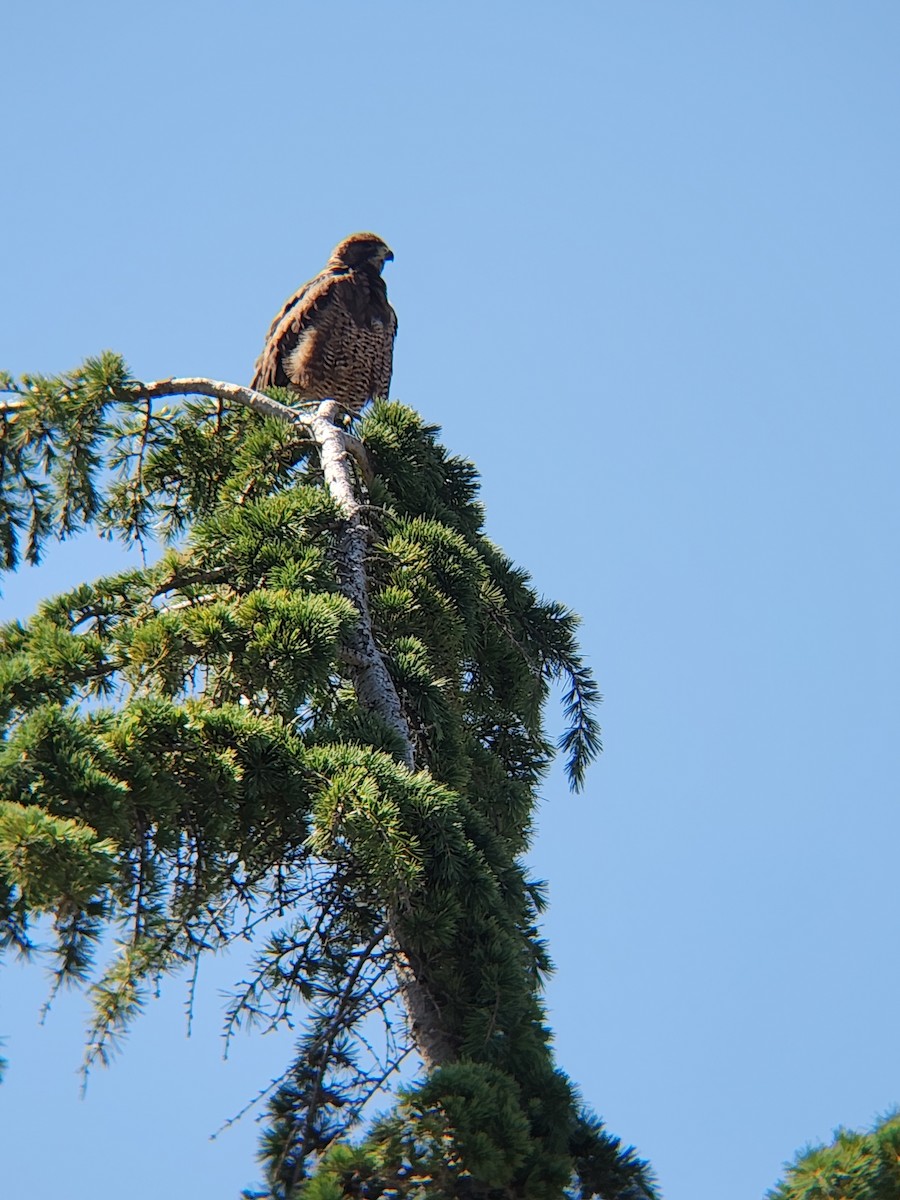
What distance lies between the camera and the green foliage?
2936mm

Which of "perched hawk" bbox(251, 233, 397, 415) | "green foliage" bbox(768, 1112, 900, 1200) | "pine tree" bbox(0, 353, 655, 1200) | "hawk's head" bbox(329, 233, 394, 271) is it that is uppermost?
"hawk's head" bbox(329, 233, 394, 271)

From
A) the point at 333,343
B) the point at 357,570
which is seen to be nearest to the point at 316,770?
the point at 357,570

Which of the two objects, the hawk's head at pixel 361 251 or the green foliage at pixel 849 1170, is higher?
the hawk's head at pixel 361 251

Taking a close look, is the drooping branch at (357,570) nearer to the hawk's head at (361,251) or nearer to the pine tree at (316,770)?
the pine tree at (316,770)

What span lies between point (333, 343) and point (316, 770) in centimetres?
536

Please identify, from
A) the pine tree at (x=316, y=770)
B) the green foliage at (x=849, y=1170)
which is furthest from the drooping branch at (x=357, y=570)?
the green foliage at (x=849, y=1170)

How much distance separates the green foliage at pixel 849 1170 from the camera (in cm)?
294

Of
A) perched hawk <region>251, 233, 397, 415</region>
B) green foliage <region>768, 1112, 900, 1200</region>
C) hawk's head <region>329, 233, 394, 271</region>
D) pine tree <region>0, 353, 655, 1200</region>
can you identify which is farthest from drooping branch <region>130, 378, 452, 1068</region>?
hawk's head <region>329, 233, 394, 271</region>

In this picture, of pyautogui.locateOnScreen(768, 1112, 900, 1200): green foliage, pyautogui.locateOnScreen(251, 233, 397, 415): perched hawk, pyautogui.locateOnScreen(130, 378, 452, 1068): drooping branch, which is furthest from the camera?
pyautogui.locateOnScreen(251, 233, 397, 415): perched hawk

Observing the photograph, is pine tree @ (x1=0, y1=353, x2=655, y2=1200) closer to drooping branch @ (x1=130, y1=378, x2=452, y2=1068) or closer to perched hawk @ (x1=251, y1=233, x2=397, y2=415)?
drooping branch @ (x1=130, y1=378, x2=452, y2=1068)

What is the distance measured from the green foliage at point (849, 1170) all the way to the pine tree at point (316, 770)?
49 cm

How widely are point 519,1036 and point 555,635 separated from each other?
2311 millimetres

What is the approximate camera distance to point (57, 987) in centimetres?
327

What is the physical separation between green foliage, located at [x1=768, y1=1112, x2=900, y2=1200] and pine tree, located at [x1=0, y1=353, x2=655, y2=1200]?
19.5 inches
